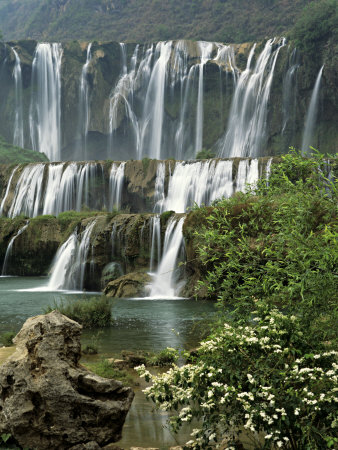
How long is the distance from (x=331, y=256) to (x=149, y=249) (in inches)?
796

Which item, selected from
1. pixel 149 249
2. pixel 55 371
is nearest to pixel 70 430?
pixel 55 371

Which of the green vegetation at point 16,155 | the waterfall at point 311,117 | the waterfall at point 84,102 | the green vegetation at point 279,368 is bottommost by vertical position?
the green vegetation at point 279,368

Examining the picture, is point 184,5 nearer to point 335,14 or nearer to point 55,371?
point 335,14

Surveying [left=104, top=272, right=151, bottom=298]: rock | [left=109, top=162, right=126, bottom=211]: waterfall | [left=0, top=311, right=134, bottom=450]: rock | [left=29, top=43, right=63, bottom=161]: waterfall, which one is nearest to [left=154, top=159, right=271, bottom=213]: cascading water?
[left=109, top=162, right=126, bottom=211]: waterfall

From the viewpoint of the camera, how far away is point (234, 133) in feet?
180

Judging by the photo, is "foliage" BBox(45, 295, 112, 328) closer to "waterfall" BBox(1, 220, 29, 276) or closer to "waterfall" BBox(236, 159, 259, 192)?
"waterfall" BBox(1, 220, 29, 276)

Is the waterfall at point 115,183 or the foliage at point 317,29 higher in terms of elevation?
the foliage at point 317,29

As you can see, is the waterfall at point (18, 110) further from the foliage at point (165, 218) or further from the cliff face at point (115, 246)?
the foliage at point (165, 218)

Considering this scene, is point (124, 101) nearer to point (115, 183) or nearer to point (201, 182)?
point (115, 183)

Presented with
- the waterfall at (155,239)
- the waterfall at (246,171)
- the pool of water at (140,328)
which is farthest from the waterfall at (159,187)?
the pool of water at (140,328)

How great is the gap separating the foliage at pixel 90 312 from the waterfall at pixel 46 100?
5316 centimetres

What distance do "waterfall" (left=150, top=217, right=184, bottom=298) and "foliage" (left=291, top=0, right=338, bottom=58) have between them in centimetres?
3236

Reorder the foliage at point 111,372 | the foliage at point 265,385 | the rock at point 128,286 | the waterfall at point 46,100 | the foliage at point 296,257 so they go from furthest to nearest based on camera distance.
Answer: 1. the waterfall at point 46,100
2. the rock at point 128,286
3. the foliage at point 111,372
4. the foliage at point 296,257
5. the foliage at point 265,385

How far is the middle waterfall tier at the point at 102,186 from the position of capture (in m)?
39.0
